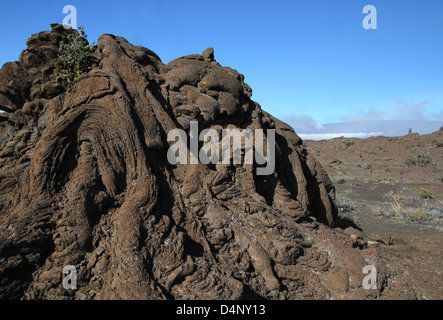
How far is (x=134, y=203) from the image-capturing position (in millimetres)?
5719

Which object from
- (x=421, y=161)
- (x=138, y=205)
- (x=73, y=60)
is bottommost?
(x=138, y=205)

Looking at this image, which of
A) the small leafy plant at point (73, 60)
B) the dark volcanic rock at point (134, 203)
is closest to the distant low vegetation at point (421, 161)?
the dark volcanic rock at point (134, 203)

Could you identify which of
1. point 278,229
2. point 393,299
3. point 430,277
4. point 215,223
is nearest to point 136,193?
point 215,223

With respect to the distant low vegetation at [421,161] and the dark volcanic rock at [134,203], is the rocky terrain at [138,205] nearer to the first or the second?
the dark volcanic rock at [134,203]

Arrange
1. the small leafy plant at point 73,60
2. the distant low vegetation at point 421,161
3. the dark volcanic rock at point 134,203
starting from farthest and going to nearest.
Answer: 1. the distant low vegetation at point 421,161
2. the small leafy plant at point 73,60
3. the dark volcanic rock at point 134,203

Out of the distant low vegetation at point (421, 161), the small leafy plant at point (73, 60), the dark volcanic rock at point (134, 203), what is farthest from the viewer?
the distant low vegetation at point (421, 161)

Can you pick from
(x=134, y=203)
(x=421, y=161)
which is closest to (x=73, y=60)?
(x=134, y=203)

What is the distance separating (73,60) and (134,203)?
352 centimetres

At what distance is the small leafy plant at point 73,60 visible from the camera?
272 inches

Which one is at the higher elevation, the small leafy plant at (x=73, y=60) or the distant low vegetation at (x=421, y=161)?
the small leafy plant at (x=73, y=60)

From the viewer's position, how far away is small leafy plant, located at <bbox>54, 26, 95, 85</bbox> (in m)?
6.90

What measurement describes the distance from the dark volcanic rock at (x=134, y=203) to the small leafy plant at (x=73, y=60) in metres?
0.23

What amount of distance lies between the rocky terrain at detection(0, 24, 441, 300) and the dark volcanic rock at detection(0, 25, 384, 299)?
2cm

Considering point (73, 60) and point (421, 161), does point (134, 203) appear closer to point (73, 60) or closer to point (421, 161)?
point (73, 60)
